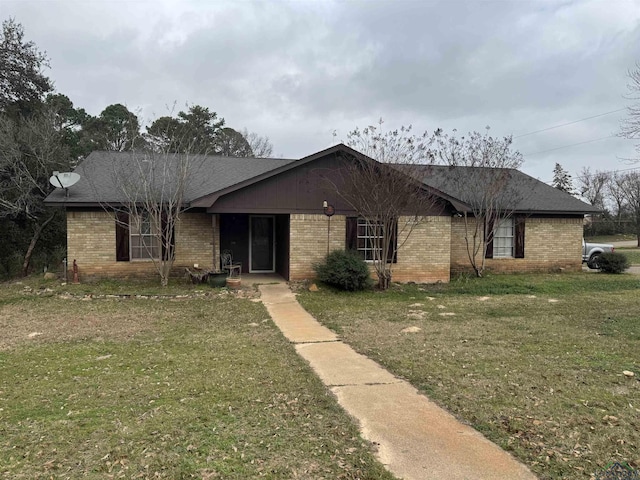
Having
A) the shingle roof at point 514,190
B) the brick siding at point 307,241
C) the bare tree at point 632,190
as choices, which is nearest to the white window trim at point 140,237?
the brick siding at point 307,241

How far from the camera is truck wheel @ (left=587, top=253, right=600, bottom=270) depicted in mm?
16938

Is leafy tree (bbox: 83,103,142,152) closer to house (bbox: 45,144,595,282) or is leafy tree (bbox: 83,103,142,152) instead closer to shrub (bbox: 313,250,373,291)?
house (bbox: 45,144,595,282)

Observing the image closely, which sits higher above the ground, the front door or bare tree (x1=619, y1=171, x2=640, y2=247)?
bare tree (x1=619, y1=171, x2=640, y2=247)

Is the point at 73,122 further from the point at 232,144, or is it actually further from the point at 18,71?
the point at 18,71

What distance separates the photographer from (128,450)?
3592 millimetres

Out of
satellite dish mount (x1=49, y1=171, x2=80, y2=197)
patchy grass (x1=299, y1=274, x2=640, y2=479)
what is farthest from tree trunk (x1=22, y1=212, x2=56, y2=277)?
patchy grass (x1=299, y1=274, x2=640, y2=479)

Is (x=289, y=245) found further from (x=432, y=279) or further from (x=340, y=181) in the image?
(x=432, y=279)

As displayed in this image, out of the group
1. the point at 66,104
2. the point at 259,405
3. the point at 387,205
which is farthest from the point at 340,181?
the point at 66,104

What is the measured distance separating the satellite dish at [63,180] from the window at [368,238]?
8.03m

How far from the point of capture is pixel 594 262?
17.5 metres

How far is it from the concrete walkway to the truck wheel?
14337 millimetres

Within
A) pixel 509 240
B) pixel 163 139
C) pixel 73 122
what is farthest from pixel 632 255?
pixel 73 122

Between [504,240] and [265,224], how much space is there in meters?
8.78

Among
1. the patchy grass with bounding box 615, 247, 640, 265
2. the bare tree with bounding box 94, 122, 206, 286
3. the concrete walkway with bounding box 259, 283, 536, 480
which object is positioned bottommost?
the concrete walkway with bounding box 259, 283, 536, 480
